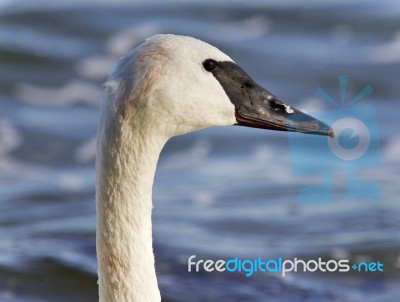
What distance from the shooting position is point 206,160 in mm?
10211

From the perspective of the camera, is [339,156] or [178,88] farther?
[339,156]

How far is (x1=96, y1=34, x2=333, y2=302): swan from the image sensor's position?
4.37m

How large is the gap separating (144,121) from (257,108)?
575 mm

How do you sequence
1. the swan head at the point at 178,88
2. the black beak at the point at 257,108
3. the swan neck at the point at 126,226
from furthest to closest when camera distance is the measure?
the black beak at the point at 257,108, the swan neck at the point at 126,226, the swan head at the point at 178,88

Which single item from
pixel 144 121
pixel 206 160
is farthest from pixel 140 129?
pixel 206 160

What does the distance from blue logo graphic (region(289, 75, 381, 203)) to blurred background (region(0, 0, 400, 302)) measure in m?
0.09

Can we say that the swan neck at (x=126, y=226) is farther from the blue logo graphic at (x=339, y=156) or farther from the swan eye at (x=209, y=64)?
the blue logo graphic at (x=339, y=156)

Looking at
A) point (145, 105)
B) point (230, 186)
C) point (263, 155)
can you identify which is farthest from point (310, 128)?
point (263, 155)

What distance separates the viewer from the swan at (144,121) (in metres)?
4.37
